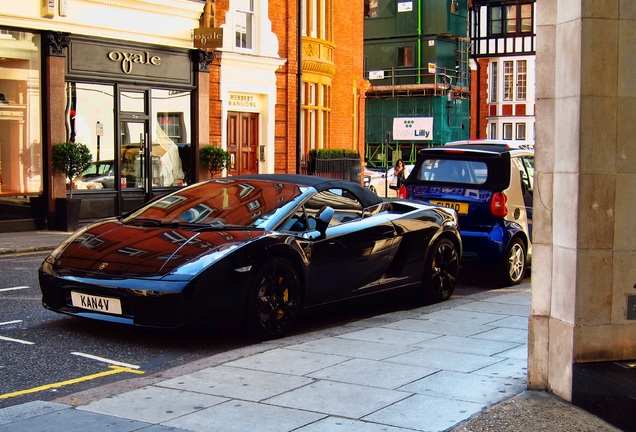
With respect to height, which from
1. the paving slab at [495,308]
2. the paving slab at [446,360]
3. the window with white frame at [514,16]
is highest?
the window with white frame at [514,16]

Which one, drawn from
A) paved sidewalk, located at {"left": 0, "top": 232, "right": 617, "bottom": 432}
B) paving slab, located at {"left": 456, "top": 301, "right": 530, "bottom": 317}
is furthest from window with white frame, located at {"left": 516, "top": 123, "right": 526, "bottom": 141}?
paved sidewalk, located at {"left": 0, "top": 232, "right": 617, "bottom": 432}

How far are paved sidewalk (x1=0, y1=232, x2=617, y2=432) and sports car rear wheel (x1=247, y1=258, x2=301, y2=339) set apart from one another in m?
0.15

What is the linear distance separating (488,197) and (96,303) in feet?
18.8

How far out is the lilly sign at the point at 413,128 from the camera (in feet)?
189

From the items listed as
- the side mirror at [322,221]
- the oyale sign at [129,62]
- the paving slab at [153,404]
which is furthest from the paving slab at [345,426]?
the oyale sign at [129,62]

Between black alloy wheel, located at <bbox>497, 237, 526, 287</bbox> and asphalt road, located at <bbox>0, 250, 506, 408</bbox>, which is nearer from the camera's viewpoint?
asphalt road, located at <bbox>0, 250, 506, 408</bbox>

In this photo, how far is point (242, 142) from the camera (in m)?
25.8

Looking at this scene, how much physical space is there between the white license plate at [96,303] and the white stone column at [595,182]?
11.7ft

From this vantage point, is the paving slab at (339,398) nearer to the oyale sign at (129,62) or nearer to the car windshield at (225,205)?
the car windshield at (225,205)

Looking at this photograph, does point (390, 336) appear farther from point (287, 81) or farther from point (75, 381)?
point (287, 81)

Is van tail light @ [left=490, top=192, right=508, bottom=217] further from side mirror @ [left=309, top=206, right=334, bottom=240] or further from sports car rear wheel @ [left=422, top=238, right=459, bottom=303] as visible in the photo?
side mirror @ [left=309, top=206, right=334, bottom=240]

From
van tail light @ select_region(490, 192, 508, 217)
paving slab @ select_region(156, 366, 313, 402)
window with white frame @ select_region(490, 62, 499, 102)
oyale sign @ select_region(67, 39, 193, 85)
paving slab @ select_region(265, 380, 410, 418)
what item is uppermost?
window with white frame @ select_region(490, 62, 499, 102)

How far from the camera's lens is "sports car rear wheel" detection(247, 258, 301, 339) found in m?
7.65

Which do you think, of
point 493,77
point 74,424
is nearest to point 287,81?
point 74,424
